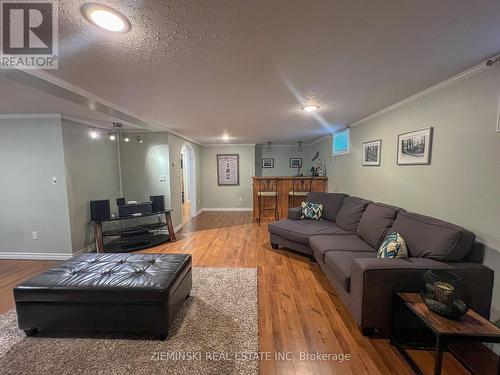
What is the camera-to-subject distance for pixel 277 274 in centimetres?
289

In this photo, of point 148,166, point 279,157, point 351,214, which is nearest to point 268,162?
point 279,157

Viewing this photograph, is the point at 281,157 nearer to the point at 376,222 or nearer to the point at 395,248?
the point at 376,222

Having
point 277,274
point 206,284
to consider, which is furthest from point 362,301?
point 206,284

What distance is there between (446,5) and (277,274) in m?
2.79

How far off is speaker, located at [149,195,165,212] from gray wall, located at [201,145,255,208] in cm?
291

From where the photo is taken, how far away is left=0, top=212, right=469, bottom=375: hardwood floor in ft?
5.16

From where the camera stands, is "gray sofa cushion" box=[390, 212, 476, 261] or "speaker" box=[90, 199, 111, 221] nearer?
"gray sofa cushion" box=[390, 212, 476, 261]

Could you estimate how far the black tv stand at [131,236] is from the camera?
3.54 metres

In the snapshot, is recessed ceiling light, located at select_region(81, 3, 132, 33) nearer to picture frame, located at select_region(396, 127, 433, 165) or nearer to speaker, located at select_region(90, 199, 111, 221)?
picture frame, located at select_region(396, 127, 433, 165)

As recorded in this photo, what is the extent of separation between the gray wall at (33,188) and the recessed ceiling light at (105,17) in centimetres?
281

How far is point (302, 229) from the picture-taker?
339 centimetres

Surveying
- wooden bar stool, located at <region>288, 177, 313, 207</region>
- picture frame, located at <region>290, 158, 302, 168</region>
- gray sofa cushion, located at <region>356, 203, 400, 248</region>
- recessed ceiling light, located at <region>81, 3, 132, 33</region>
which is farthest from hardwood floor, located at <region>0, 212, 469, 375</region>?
picture frame, located at <region>290, 158, 302, 168</region>

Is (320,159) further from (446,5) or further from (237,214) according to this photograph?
(446,5)

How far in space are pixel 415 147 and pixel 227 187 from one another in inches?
212
